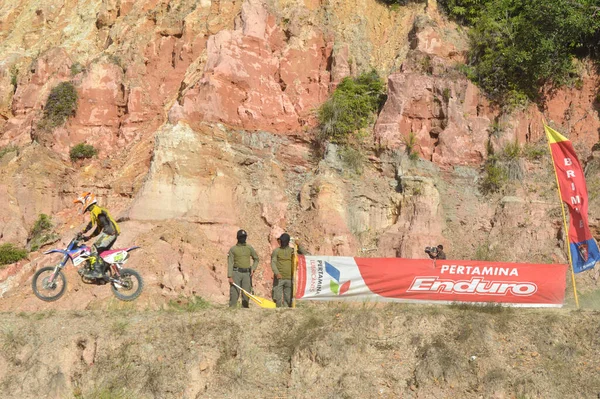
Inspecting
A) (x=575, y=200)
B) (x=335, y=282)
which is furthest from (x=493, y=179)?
(x=335, y=282)

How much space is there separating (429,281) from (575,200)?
377 centimetres

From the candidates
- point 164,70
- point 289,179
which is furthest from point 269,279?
point 164,70

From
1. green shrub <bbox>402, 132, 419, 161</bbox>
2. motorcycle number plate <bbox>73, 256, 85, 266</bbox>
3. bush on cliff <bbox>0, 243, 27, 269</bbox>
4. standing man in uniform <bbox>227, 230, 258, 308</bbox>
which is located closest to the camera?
motorcycle number plate <bbox>73, 256, 85, 266</bbox>

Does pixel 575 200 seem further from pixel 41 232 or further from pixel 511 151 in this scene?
pixel 41 232

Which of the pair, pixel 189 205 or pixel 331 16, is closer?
pixel 189 205

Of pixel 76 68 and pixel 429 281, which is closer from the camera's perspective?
pixel 429 281

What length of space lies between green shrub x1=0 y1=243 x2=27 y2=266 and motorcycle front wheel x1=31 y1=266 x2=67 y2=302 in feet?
26.8

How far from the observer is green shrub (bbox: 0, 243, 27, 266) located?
19688 mm

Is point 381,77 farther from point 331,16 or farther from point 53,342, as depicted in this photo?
point 53,342

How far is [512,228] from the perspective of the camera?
19828 millimetres

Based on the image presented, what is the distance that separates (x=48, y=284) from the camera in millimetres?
12242

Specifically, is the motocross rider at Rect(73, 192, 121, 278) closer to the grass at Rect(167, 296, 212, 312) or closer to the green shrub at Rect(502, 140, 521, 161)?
the grass at Rect(167, 296, 212, 312)

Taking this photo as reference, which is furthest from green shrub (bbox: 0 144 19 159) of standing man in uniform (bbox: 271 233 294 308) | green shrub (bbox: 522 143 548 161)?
green shrub (bbox: 522 143 548 161)

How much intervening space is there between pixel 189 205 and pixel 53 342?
8268 mm
